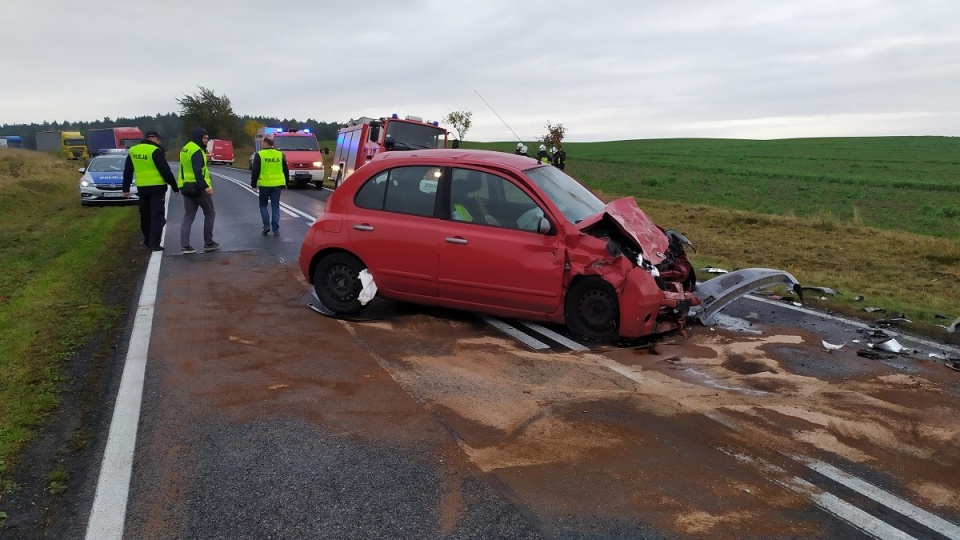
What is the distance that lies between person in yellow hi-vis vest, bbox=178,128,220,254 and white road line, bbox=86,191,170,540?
183 inches

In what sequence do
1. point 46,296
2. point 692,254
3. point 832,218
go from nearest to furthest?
point 46,296 → point 692,254 → point 832,218

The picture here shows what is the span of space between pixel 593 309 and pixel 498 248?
1.01m

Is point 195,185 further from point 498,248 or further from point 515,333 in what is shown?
point 515,333

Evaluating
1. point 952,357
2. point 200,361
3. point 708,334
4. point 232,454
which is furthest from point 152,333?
point 952,357

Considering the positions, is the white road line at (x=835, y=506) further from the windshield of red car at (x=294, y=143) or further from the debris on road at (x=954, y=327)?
the windshield of red car at (x=294, y=143)

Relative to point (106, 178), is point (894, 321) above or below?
below

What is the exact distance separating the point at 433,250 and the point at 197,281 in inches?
147

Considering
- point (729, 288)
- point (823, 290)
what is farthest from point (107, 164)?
point (823, 290)

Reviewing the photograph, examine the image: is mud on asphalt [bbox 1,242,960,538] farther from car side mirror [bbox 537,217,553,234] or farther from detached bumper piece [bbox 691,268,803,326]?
car side mirror [bbox 537,217,553,234]

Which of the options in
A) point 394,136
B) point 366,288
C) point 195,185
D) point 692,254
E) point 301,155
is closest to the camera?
point 366,288

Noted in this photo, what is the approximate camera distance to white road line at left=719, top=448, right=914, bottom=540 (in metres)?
3.16

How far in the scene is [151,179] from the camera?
1088 cm

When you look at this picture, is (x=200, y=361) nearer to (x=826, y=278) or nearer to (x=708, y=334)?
(x=708, y=334)

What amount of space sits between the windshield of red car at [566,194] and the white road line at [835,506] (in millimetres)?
3026
